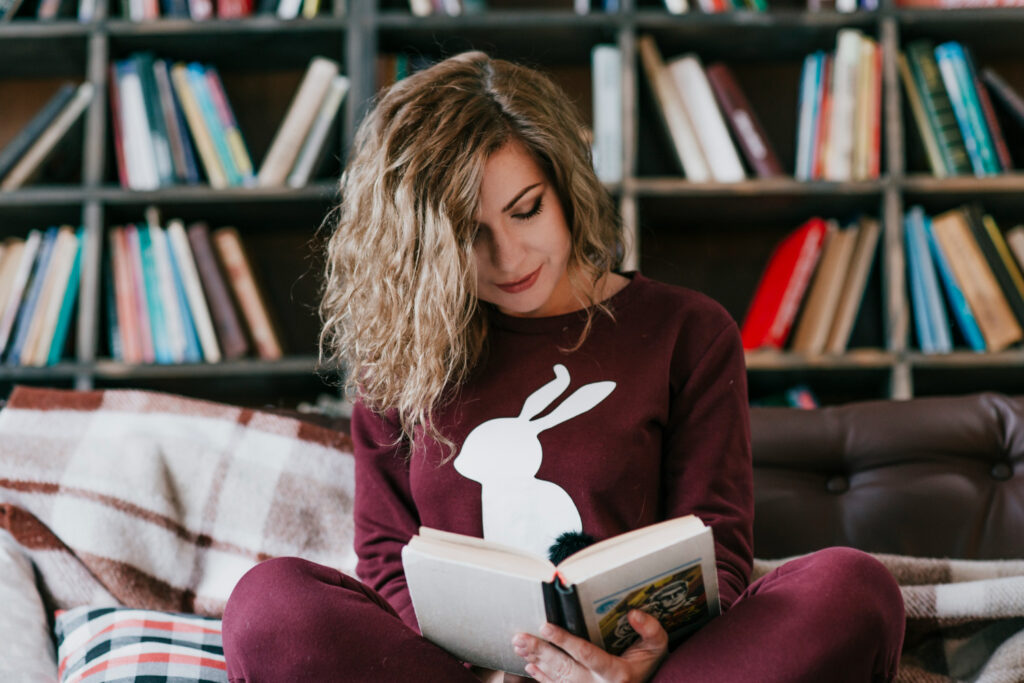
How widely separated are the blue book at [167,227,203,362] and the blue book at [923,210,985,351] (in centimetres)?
143

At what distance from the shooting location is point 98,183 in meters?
1.79

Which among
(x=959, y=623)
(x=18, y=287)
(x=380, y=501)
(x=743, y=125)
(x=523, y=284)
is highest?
(x=743, y=125)

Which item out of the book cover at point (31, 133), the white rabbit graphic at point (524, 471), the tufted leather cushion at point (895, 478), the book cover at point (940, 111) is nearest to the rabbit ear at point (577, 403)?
the white rabbit graphic at point (524, 471)

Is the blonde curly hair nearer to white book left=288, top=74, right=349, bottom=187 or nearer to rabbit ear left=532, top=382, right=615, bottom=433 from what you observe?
rabbit ear left=532, top=382, right=615, bottom=433

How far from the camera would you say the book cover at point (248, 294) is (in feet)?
5.98

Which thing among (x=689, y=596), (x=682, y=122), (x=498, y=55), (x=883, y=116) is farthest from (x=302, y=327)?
(x=689, y=596)

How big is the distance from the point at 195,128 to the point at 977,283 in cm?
156

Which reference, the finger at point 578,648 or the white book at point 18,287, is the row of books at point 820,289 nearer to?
the finger at point 578,648

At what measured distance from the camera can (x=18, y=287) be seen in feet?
5.88

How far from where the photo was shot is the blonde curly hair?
1034 mm

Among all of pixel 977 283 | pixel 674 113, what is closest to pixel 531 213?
pixel 674 113

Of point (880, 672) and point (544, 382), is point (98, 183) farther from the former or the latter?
point (880, 672)

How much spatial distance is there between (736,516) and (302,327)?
4.31 feet

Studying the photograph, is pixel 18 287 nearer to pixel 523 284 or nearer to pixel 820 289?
pixel 523 284
